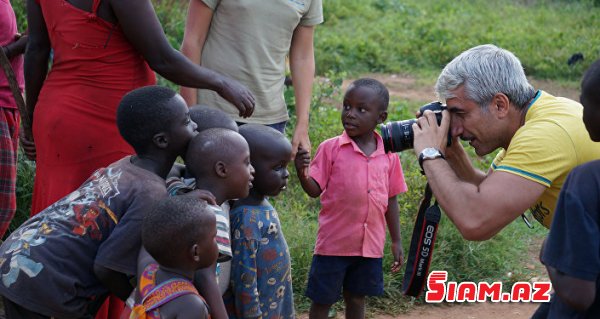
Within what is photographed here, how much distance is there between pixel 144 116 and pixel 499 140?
1.27 m

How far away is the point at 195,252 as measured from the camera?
246cm

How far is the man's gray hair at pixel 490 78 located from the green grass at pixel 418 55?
181cm

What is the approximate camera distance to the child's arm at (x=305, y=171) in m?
3.63

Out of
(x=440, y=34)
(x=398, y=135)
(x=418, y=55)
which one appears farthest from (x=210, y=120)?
(x=440, y=34)

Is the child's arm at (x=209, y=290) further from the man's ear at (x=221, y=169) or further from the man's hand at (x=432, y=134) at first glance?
the man's hand at (x=432, y=134)

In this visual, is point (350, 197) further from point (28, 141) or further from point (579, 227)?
point (579, 227)

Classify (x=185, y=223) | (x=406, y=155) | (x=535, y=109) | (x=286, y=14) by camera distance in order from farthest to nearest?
(x=406, y=155), (x=286, y=14), (x=535, y=109), (x=185, y=223)

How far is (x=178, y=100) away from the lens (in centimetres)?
277

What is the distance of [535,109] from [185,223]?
1.30 meters

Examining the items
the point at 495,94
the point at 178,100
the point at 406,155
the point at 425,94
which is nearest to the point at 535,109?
the point at 495,94

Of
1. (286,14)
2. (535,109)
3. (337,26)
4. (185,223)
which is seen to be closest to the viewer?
(185,223)

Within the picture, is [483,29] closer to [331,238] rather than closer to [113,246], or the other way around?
[331,238]

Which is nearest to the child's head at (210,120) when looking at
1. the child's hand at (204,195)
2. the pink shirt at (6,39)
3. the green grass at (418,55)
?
the child's hand at (204,195)

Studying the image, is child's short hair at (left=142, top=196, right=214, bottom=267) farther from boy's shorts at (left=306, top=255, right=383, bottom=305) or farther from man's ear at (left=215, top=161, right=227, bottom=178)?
boy's shorts at (left=306, top=255, right=383, bottom=305)
